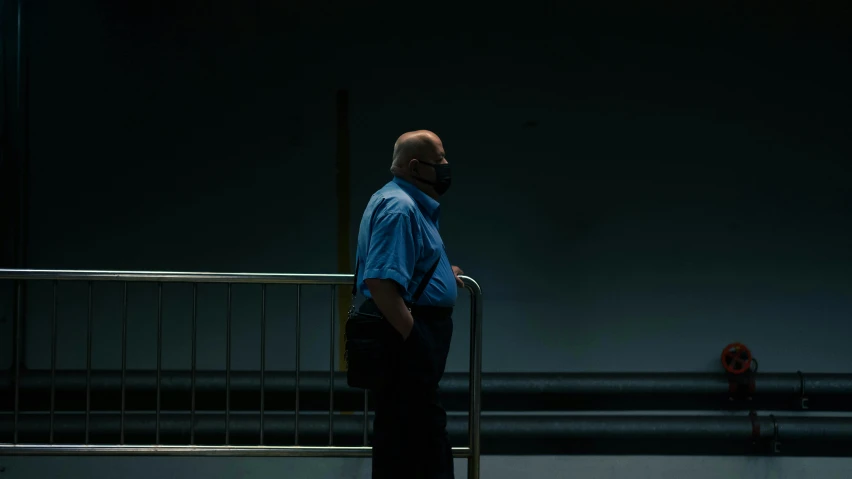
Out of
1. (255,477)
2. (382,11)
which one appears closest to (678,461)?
(255,477)

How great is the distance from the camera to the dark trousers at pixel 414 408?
8.75 ft

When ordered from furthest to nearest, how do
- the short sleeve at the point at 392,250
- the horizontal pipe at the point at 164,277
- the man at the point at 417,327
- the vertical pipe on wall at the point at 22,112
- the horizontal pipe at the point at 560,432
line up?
the vertical pipe on wall at the point at 22,112
the horizontal pipe at the point at 560,432
the horizontal pipe at the point at 164,277
the man at the point at 417,327
the short sleeve at the point at 392,250

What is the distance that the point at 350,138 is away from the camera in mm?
4895

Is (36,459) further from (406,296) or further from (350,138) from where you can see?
(406,296)

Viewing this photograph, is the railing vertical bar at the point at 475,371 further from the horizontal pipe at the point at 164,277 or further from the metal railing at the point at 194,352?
the horizontal pipe at the point at 164,277

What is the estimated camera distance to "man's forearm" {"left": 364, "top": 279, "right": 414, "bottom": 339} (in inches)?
99.0

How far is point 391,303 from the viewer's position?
253 centimetres

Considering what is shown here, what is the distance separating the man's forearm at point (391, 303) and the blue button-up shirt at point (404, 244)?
0.09 feet

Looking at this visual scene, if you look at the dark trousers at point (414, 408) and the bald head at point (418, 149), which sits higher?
the bald head at point (418, 149)

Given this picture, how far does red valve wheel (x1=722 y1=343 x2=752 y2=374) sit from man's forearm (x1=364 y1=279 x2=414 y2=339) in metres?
2.90

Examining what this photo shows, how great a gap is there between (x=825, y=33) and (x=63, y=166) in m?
4.66

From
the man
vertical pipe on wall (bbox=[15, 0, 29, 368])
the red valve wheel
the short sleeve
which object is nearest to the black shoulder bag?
the man

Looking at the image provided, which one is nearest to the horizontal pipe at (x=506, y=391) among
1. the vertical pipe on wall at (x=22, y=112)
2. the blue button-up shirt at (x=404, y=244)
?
the vertical pipe on wall at (x=22, y=112)

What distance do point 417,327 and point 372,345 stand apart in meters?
0.16
